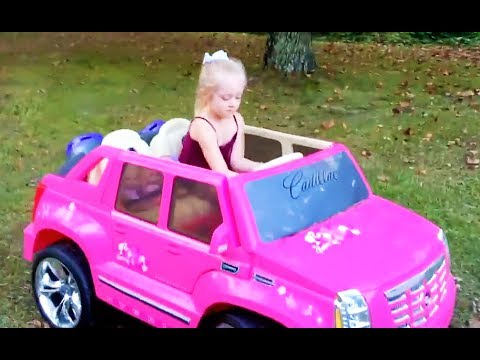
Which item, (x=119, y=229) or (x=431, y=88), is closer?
(x=119, y=229)

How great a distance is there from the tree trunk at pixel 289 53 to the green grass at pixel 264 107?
0.85ft

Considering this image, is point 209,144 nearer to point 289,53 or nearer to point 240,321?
point 240,321

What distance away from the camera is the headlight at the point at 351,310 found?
3.36 meters

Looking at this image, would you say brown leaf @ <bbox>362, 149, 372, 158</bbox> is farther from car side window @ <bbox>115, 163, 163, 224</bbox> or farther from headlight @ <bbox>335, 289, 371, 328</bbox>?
headlight @ <bbox>335, 289, 371, 328</bbox>

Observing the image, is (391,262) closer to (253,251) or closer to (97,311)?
(253,251)

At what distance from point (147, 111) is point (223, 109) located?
19.7 feet

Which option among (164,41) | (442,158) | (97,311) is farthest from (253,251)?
(164,41)

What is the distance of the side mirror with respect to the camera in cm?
366

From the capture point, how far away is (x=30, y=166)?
26.0 ft

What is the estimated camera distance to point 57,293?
4703 mm

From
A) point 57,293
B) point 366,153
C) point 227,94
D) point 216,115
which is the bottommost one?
point 57,293

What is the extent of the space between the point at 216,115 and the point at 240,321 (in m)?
1.48

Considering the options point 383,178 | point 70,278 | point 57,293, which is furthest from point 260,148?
point 383,178
